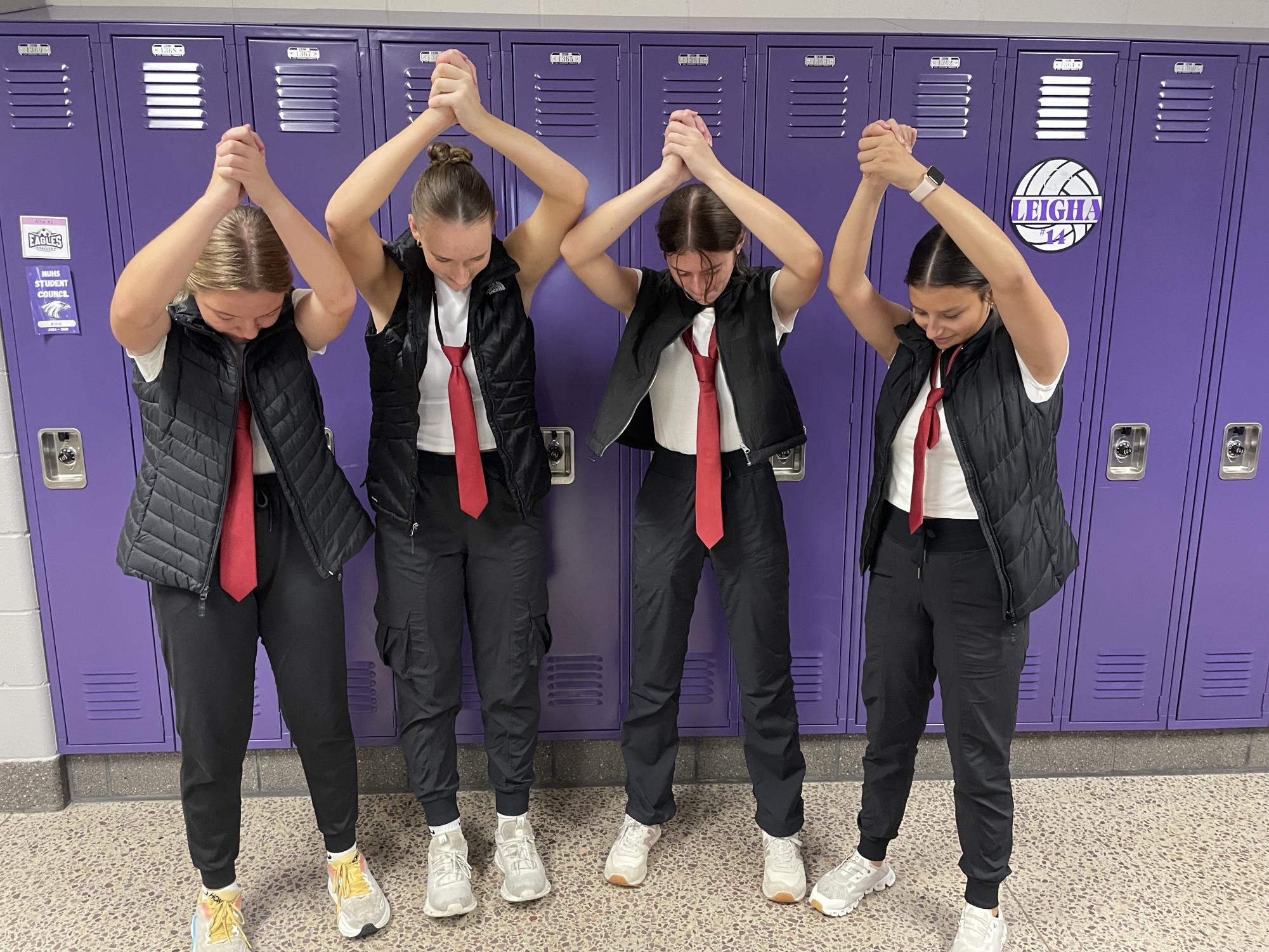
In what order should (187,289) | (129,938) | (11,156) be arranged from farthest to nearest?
1. (11,156)
2. (129,938)
3. (187,289)

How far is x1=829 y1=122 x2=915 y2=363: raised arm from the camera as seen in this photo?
2029 millimetres

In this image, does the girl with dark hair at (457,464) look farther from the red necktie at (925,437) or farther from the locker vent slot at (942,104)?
the locker vent slot at (942,104)

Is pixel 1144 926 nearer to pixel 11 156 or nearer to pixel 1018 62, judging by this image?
pixel 1018 62

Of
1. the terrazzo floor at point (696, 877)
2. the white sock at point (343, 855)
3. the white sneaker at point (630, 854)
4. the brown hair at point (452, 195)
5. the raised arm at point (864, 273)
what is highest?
the brown hair at point (452, 195)

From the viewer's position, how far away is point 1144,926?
238cm

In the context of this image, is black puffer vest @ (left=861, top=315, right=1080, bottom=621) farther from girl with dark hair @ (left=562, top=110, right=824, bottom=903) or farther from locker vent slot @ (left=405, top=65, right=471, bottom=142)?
locker vent slot @ (left=405, top=65, right=471, bottom=142)

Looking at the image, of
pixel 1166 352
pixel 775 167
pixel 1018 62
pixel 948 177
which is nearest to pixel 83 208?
pixel 775 167

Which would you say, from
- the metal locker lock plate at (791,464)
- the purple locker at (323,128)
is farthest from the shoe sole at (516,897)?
the metal locker lock plate at (791,464)

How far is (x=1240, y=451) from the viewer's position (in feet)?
9.46

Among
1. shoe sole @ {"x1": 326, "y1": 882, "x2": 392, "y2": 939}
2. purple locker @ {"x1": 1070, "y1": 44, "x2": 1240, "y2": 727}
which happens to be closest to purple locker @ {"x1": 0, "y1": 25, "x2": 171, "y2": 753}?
shoe sole @ {"x1": 326, "y1": 882, "x2": 392, "y2": 939}

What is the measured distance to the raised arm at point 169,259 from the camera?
1.80 meters

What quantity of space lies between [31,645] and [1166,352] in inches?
138

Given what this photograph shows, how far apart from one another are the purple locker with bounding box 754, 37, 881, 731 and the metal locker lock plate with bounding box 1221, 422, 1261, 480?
3.83 ft

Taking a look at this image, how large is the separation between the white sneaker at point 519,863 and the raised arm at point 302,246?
4.55 ft
